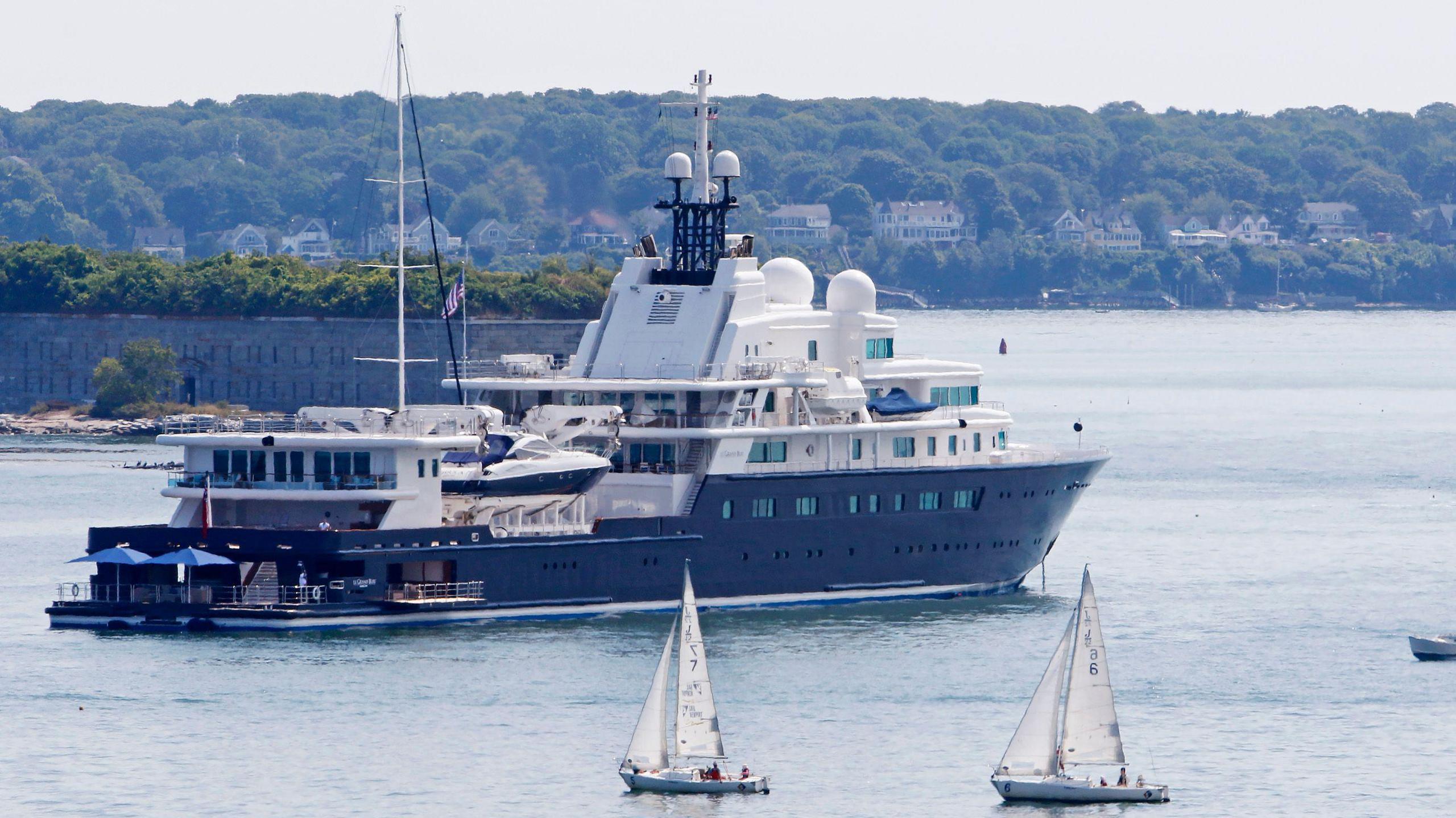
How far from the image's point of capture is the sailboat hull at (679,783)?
129 ft

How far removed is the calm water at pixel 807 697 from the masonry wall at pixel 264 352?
1526 inches

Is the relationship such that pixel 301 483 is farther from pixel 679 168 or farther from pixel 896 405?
pixel 896 405

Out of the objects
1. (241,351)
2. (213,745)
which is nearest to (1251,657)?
(213,745)

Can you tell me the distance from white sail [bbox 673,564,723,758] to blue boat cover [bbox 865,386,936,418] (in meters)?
17.8

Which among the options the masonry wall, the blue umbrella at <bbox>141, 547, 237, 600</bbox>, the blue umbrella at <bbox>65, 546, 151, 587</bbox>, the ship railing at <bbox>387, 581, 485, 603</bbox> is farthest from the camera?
the masonry wall

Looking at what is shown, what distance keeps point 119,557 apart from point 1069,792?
64.3ft

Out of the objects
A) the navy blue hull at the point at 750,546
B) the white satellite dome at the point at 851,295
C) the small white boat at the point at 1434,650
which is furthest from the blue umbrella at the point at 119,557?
the small white boat at the point at 1434,650

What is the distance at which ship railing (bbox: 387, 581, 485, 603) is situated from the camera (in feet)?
167

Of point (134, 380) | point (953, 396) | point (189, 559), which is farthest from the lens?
point (134, 380)

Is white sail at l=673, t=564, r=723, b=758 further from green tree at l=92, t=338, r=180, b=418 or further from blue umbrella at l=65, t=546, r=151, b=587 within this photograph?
green tree at l=92, t=338, r=180, b=418

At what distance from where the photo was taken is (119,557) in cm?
5012

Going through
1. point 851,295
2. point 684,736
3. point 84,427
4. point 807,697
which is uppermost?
point 851,295

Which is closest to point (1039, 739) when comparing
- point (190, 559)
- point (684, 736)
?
point (684, 736)

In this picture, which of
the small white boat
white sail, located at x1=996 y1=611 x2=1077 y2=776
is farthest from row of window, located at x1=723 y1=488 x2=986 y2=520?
white sail, located at x1=996 y1=611 x2=1077 y2=776
